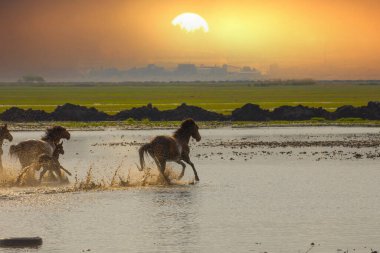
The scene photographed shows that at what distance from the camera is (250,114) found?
250 ft

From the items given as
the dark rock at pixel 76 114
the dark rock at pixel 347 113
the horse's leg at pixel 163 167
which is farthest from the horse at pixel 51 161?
the dark rock at pixel 347 113

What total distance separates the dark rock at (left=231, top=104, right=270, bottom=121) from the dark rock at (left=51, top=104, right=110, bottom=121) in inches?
484

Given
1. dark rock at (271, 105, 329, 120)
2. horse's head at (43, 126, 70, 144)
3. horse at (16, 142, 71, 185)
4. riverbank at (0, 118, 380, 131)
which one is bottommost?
riverbank at (0, 118, 380, 131)

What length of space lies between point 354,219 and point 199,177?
408 inches

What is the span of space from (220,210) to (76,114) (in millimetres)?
59672

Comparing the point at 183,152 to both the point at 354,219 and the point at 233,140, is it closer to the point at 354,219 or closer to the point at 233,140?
the point at 354,219

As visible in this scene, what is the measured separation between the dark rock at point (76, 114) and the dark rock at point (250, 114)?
12.3 metres

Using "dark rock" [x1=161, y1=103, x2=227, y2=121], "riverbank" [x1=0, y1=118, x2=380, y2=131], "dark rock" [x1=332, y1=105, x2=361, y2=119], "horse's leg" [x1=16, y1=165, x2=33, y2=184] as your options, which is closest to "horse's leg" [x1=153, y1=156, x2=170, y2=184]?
"horse's leg" [x1=16, y1=165, x2=33, y2=184]

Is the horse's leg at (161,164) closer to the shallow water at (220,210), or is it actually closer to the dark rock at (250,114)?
the shallow water at (220,210)

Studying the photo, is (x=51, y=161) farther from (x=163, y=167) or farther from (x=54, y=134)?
(x=163, y=167)

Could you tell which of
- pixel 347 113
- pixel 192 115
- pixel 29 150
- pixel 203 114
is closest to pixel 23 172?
pixel 29 150

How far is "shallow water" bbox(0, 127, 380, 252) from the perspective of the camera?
1664 centimetres

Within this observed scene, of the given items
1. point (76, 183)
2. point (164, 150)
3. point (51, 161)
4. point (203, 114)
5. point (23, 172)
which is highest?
point (164, 150)

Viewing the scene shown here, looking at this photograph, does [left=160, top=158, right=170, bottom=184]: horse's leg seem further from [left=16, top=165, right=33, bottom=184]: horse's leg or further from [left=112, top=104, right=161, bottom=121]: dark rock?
[left=112, top=104, right=161, bottom=121]: dark rock
